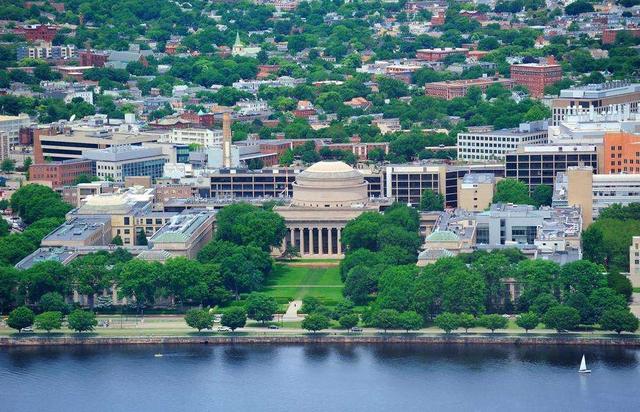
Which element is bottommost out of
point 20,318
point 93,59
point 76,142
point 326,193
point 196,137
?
point 20,318

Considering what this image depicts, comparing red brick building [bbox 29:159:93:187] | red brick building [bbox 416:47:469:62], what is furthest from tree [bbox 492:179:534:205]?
red brick building [bbox 416:47:469:62]

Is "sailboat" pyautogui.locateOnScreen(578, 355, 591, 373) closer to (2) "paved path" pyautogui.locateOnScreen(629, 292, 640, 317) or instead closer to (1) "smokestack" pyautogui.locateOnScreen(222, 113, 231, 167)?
(2) "paved path" pyautogui.locateOnScreen(629, 292, 640, 317)

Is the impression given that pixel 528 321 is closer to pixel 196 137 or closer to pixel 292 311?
pixel 292 311

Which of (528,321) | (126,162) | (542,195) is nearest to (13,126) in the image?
(126,162)

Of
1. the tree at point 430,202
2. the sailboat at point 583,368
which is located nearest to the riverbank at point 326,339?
the sailboat at point 583,368

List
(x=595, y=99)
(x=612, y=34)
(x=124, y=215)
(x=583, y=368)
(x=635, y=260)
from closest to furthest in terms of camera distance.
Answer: (x=583, y=368) → (x=635, y=260) → (x=124, y=215) → (x=595, y=99) → (x=612, y=34)

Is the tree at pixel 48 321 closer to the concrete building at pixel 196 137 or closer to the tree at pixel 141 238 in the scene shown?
the tree at pixel 141 238
